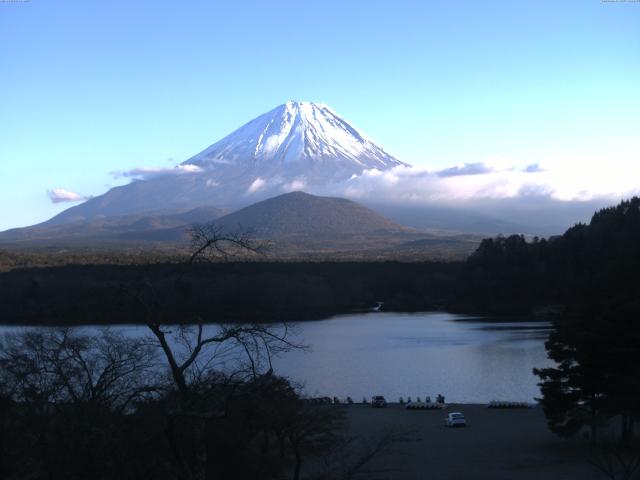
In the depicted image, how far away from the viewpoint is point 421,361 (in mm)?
20391

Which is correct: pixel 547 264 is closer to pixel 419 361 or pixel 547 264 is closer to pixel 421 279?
pixel 421 279

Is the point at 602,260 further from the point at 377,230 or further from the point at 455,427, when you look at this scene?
the point at 377,230

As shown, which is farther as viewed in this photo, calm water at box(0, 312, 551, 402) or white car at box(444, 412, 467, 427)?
calm water at box(0, 312, 551, 402)

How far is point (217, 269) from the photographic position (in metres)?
33.4

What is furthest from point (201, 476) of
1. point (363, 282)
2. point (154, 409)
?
point (363, 282)

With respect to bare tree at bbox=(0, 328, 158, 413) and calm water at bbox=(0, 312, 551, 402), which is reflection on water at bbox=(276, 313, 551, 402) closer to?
calm water at bbox=(0, 312, 551, 402)

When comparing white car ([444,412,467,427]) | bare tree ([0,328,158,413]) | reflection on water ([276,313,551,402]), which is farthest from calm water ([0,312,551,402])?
bare tree ([0,328,158,413])

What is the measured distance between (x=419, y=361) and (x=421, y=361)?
2.1 inches

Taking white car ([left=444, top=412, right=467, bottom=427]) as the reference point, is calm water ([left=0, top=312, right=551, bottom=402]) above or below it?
below

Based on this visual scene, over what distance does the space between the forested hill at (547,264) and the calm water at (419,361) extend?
19.8 feet

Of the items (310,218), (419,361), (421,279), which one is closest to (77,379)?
(419,361)

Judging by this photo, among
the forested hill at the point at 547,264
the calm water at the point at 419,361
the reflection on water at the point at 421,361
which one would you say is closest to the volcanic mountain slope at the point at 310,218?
the forested hill at the point at 547,264

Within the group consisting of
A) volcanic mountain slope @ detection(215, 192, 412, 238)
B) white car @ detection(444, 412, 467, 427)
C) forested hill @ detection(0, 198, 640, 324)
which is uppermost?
volcanic mountain slope @ detection(215, 192, 412, 238)

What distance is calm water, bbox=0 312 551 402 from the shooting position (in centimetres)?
1653
